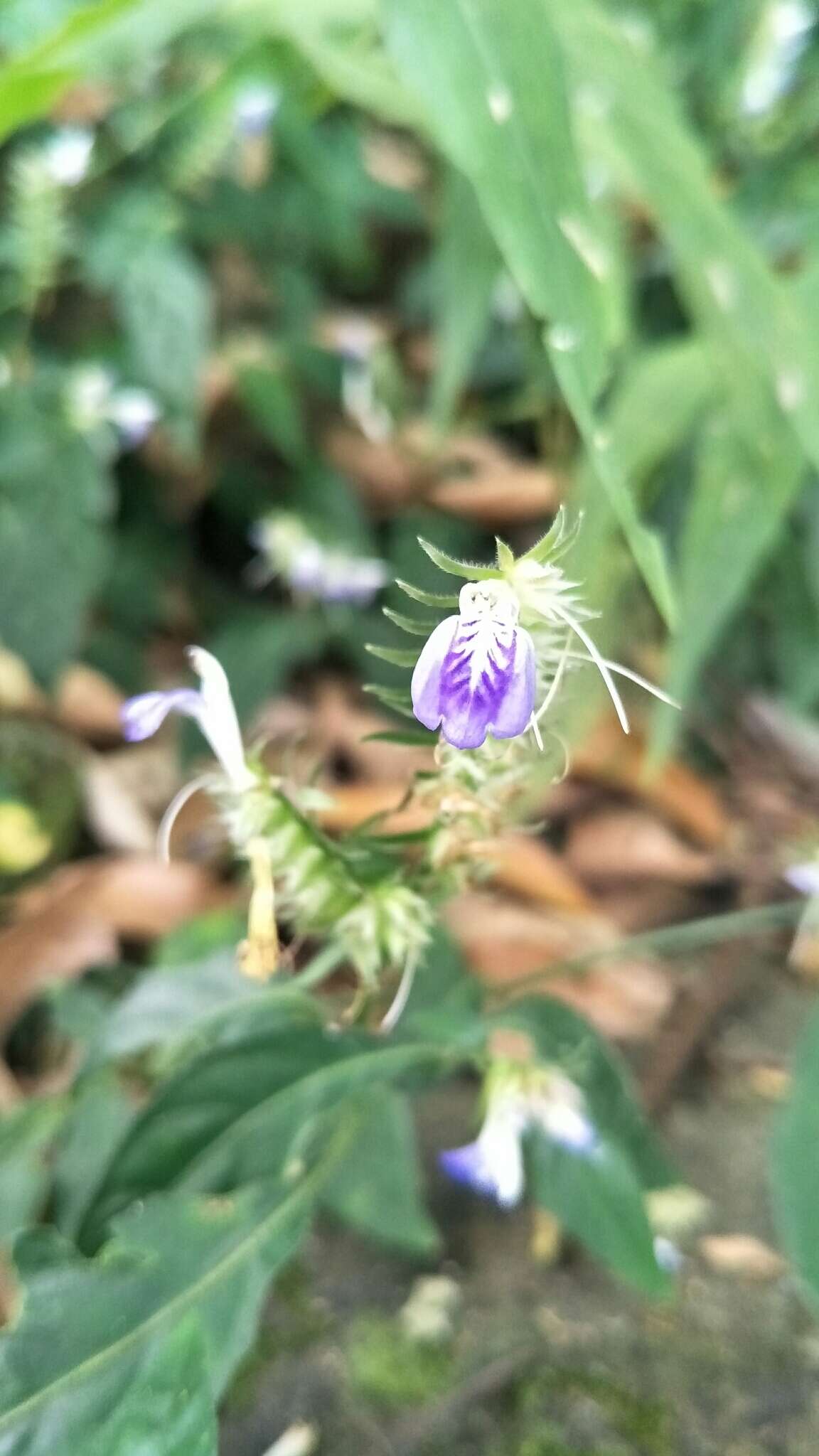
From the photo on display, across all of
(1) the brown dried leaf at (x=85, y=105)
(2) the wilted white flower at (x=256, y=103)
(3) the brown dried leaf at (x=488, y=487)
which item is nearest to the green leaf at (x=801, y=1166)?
(3) the brown dried leaf at (x=488, y=487)

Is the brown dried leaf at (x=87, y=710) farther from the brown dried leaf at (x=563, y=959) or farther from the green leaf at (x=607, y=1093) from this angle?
the green leaf at (x=607, y=1093)

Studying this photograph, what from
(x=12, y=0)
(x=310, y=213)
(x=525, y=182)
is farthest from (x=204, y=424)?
(x=525, y=182)

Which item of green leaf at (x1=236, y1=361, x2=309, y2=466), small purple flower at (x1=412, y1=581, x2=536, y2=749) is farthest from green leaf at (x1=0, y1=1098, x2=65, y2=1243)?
green leaf at (x1=236, y1=361, x2=309, y2=466)

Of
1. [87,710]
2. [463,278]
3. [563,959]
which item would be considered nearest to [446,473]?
[463,278]

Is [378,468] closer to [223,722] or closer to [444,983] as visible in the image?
[444,983]

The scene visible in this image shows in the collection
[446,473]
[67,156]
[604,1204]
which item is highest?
[67,156]

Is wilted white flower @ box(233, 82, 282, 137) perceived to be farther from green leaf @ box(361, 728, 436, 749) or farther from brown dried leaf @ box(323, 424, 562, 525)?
green leaf @ box(361, 728, 436, 749)
